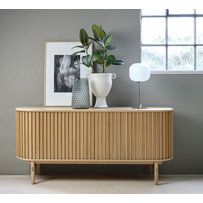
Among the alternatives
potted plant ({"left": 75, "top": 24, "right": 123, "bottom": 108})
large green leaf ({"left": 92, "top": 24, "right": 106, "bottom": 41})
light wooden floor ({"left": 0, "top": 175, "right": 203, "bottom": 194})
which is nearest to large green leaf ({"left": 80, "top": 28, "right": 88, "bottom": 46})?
potted plant ({"left": 75, "top": 24, "right": 123, "bottom": 108})

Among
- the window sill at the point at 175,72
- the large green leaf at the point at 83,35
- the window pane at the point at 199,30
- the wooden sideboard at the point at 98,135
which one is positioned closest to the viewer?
the wooden sideboard at the point at 98,135

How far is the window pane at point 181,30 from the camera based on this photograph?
4438mm

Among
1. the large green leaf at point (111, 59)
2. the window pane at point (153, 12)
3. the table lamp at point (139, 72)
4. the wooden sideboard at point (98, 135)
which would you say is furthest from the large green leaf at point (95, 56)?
the window pane at point (153, 12)

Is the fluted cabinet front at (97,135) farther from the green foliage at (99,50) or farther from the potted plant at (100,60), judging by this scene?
the green foliage at (99,50)

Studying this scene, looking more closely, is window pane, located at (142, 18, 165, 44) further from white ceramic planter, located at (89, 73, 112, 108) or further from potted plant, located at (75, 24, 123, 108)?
white ceramic planter, located at (89, 73, 112, 108)

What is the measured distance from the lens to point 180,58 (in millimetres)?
4453

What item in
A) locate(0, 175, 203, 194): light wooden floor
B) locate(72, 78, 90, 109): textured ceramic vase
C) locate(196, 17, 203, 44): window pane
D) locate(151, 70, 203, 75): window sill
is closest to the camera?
locate(0, 175, 203, 194): light wooden floor

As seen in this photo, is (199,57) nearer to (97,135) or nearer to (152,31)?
(152,31)

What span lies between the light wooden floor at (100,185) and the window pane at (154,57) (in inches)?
52.6

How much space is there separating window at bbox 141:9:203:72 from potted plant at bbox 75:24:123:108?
62 cm

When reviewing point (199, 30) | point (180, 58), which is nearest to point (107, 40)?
point (180, 58)

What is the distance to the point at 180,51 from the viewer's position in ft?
14.6

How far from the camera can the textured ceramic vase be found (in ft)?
12.6
